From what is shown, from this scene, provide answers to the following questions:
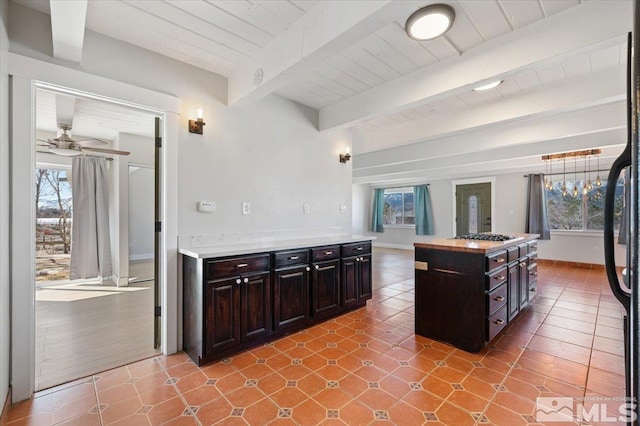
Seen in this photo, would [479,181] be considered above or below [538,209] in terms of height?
above

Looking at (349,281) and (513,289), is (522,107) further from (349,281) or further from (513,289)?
(349,281)

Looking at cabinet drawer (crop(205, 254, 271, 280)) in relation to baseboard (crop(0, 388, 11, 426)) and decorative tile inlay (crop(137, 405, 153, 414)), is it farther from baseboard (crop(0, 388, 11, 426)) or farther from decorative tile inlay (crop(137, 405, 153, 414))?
baseboard (crop(0, 388, 11, 426))

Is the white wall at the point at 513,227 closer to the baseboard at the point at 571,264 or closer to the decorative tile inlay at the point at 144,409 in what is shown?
the baseboard at the point at 571,264

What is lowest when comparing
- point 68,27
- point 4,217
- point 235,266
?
point 235,266

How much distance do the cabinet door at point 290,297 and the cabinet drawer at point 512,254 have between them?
2.09 metres

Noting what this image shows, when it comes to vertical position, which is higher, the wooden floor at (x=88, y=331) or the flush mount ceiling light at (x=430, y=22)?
the flush mount ceiling light at (x=430, y=22)

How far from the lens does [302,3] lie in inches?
73.6

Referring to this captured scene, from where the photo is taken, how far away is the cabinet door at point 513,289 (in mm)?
2963

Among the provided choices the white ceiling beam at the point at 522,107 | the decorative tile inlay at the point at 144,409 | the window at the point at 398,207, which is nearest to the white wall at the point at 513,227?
the window at the point at 398,207

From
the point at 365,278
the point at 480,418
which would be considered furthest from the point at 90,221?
the point at 480,418

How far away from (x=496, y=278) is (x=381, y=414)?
5.50 ft

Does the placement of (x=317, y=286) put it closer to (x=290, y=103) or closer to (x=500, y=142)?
(x=290, y=103)

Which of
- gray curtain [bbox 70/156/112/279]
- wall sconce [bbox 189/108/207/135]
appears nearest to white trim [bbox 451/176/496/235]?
wall sconce [bbox 189/108/207/135]

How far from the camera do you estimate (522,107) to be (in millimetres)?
3137
